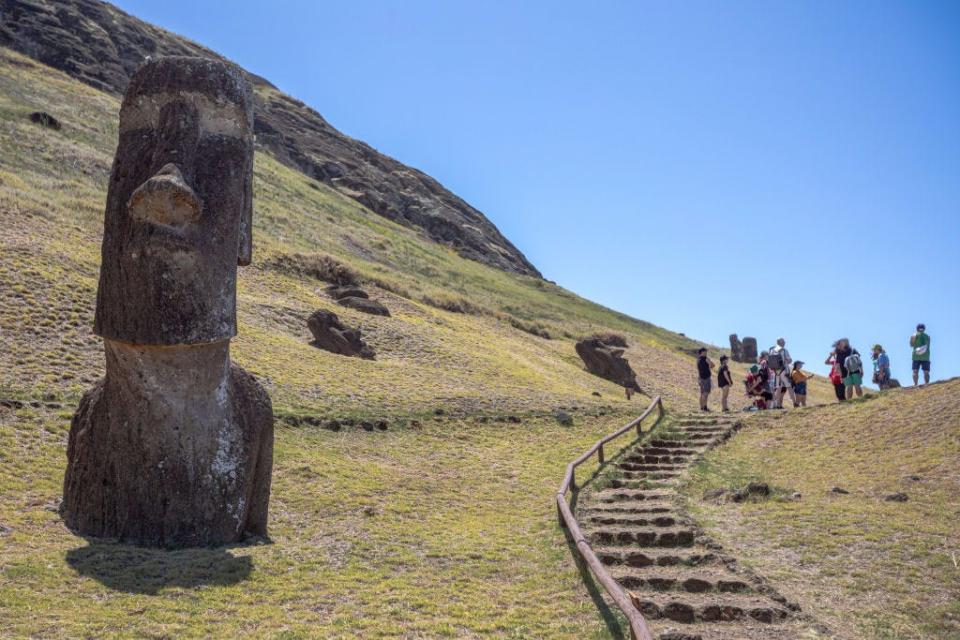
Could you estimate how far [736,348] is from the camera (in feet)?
265

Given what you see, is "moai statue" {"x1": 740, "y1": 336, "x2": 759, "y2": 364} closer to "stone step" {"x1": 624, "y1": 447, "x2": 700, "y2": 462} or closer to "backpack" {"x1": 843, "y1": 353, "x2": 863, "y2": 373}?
"backpack" {"x1": 843, "y1": 353, "x2": 863, "y2": 373}

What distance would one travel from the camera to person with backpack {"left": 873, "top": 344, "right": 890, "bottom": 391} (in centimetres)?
2231

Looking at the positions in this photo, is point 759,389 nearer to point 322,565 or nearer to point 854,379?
point 854,379

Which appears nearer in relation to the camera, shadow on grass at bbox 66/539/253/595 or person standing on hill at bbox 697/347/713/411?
shadow on grass at bbox 66/539/253/595

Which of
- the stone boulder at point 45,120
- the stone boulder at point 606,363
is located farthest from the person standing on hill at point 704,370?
the stone boulder at point 45,120

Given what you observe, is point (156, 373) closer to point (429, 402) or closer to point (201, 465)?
point (201, 465)

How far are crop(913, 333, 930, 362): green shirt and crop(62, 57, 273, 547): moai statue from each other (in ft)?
62.5

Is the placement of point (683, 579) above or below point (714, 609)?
above

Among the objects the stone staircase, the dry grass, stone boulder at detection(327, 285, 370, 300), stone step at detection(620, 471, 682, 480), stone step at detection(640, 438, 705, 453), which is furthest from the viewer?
stone boulder at detection(327, 285, 370, 300)

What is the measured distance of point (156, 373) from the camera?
10789mm

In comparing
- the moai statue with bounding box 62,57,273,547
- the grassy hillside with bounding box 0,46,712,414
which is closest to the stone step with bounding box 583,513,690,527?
the moai statue with bounding box 62,57,273,547

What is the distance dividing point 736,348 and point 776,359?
58411mm

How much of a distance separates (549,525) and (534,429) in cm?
958

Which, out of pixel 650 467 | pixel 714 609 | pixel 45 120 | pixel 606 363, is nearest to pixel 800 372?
pixel 650 467
